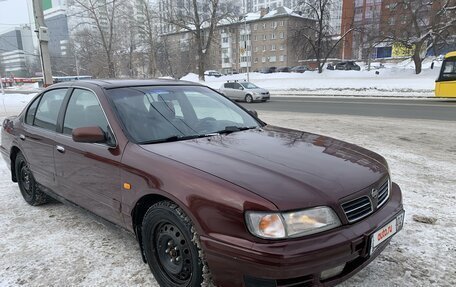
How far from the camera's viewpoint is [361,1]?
241 ft

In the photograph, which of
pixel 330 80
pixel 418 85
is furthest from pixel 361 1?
pixel 418 85

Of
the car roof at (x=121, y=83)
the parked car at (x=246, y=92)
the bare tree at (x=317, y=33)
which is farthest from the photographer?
the bare tree at (x=317, y=33)

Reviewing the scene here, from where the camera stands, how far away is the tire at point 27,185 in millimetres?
4403

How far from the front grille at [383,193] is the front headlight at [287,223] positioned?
0.65 metres

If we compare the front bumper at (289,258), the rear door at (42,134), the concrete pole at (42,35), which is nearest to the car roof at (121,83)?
the rear door at (42,134)

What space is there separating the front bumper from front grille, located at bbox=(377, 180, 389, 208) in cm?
38

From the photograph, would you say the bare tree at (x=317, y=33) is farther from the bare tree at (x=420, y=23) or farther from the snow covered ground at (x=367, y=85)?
the bare tree at (x=420, y=23)

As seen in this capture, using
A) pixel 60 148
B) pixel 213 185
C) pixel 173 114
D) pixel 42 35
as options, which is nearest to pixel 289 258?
pixel 213 185

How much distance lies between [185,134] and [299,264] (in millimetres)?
1560

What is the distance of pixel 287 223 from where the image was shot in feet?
6.94

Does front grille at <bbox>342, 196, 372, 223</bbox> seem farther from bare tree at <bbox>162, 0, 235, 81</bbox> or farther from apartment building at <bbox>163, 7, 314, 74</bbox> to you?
apartment building at <bbox>163, 7, 314, 74</bbox>

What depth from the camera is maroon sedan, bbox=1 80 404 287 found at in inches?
83.3

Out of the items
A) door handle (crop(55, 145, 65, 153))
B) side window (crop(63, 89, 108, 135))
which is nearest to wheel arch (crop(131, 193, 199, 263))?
side window (crop(63, 89, 108, 135))

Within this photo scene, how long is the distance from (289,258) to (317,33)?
44.5 metres
